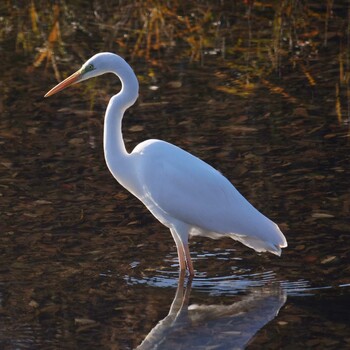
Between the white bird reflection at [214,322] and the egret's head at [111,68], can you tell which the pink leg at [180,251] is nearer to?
the white bird reflection at [214,322]

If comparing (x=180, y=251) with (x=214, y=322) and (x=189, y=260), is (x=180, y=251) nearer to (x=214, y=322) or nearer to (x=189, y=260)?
(x=189, y=260)

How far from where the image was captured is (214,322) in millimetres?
4582

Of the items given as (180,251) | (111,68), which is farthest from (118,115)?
(180,251)

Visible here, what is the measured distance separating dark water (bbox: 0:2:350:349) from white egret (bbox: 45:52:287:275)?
8.9 inches

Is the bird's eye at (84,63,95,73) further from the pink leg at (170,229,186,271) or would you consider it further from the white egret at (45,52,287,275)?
the pink leg at (170,229,186,271)

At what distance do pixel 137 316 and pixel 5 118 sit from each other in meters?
3.13

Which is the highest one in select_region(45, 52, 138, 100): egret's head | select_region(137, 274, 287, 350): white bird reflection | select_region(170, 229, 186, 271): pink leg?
select_region(45, 52, 138, 100): egret's head

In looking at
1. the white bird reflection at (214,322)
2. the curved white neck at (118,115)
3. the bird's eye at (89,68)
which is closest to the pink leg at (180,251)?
the white bird reflection at (214,322)

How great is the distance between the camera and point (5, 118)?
7.39m

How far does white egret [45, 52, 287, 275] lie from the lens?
5.11m

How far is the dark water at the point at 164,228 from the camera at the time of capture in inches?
179

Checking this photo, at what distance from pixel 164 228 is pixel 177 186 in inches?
27.0

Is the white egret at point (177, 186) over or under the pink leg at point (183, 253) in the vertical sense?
over

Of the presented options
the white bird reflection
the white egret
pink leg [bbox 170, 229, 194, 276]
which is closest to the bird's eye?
the white egret
